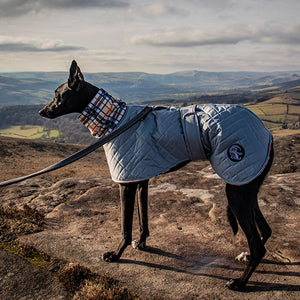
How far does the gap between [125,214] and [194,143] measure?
1.68 meters

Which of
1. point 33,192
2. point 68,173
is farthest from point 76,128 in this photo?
point 33,192

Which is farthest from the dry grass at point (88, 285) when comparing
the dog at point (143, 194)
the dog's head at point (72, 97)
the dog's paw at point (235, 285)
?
the dog's head at point (72, 97)

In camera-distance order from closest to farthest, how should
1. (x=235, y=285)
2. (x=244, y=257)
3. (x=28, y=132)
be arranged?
(x=235, y=285), (x=244, y=257), (x=28, y=132)

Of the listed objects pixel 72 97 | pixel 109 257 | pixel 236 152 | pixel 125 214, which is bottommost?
pixel 109 257

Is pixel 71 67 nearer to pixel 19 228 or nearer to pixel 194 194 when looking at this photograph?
pixel 19 228

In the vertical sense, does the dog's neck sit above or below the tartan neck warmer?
above

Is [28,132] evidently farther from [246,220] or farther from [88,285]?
[246,220]

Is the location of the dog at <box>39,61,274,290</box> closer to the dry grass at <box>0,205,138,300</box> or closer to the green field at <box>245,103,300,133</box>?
the dry grass at <box>0,205,138,300</box>

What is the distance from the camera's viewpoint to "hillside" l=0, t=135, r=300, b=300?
13.0 feet

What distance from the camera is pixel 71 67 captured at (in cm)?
429

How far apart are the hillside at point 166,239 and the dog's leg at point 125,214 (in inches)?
5.8

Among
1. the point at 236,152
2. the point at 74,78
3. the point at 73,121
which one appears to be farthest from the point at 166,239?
the point at 73,121

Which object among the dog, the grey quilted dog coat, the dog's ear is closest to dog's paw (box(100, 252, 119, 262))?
the dog

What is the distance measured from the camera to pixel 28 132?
10375 centimetres
